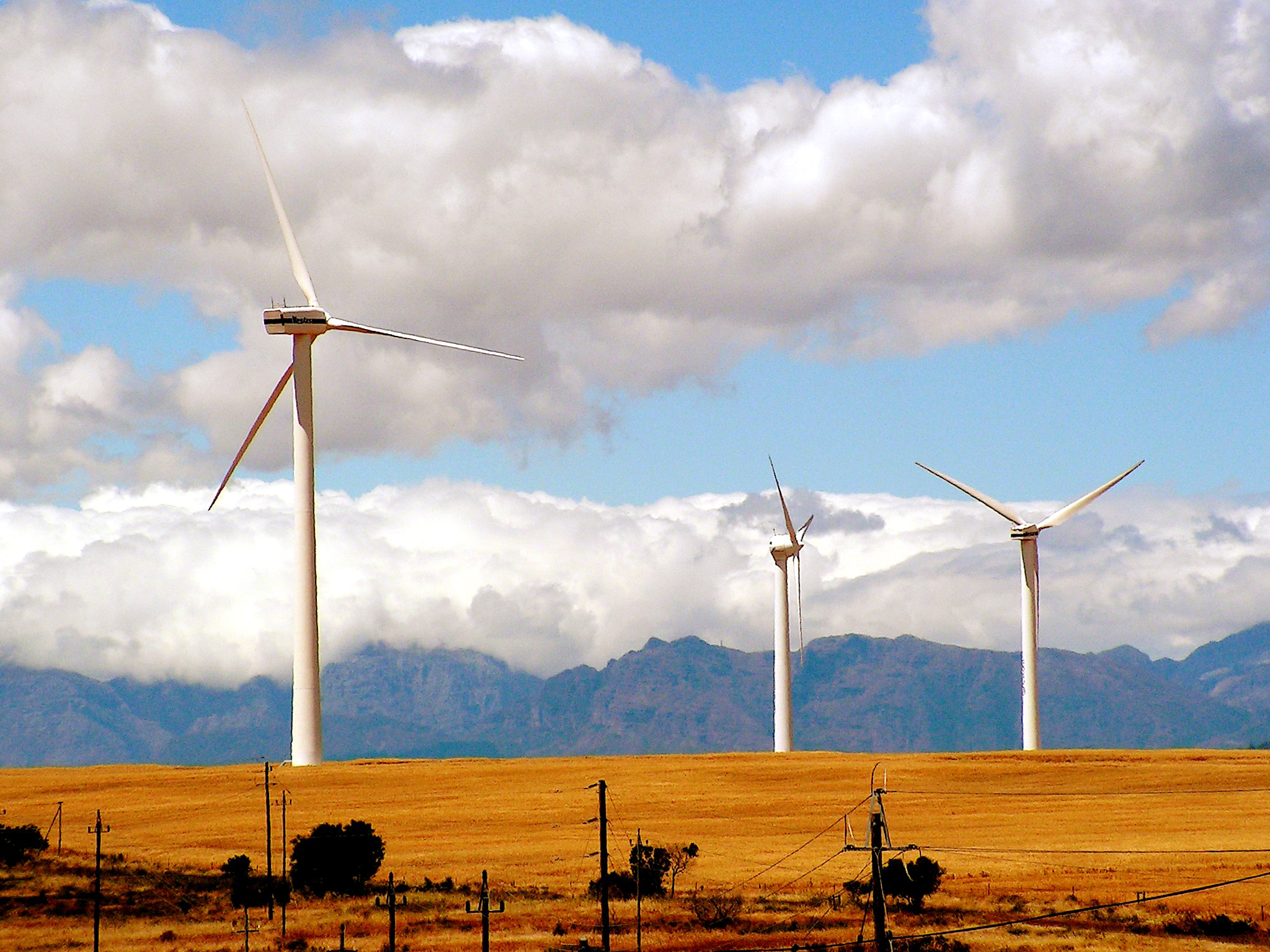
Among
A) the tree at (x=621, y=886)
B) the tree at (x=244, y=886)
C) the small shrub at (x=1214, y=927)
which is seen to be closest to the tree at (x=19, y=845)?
the tree at (x=244, y=886)

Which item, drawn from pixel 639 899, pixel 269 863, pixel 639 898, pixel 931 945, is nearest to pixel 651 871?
pixel 639 899

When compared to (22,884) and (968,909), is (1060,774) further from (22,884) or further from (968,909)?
(22,884)

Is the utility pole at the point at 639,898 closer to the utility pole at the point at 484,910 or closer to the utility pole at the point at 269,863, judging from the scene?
the utility pole at the point at 484,910

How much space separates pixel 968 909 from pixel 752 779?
2546 inches

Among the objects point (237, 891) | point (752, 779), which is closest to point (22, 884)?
point (237, 891)

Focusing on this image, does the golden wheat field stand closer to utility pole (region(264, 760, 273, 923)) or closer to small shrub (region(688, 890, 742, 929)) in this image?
small shrub (region(688, 890, 742, 929))

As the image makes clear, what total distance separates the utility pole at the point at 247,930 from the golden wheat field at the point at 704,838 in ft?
1.68

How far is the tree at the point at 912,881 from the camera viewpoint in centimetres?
7569

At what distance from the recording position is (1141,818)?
11038 cm

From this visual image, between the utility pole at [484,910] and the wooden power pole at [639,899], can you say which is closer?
the utility pole at [484,910]

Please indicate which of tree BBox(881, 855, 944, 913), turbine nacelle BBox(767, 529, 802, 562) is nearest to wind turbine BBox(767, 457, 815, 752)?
turbine nacelle BBox(767, 529, 802, 562)

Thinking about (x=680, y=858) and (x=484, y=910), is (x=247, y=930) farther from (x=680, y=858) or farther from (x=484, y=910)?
(x=680, y=858)

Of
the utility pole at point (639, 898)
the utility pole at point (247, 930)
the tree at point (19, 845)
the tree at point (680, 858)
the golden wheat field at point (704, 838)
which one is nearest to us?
the utility pole at point (639, 898)

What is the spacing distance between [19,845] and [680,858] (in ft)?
133
